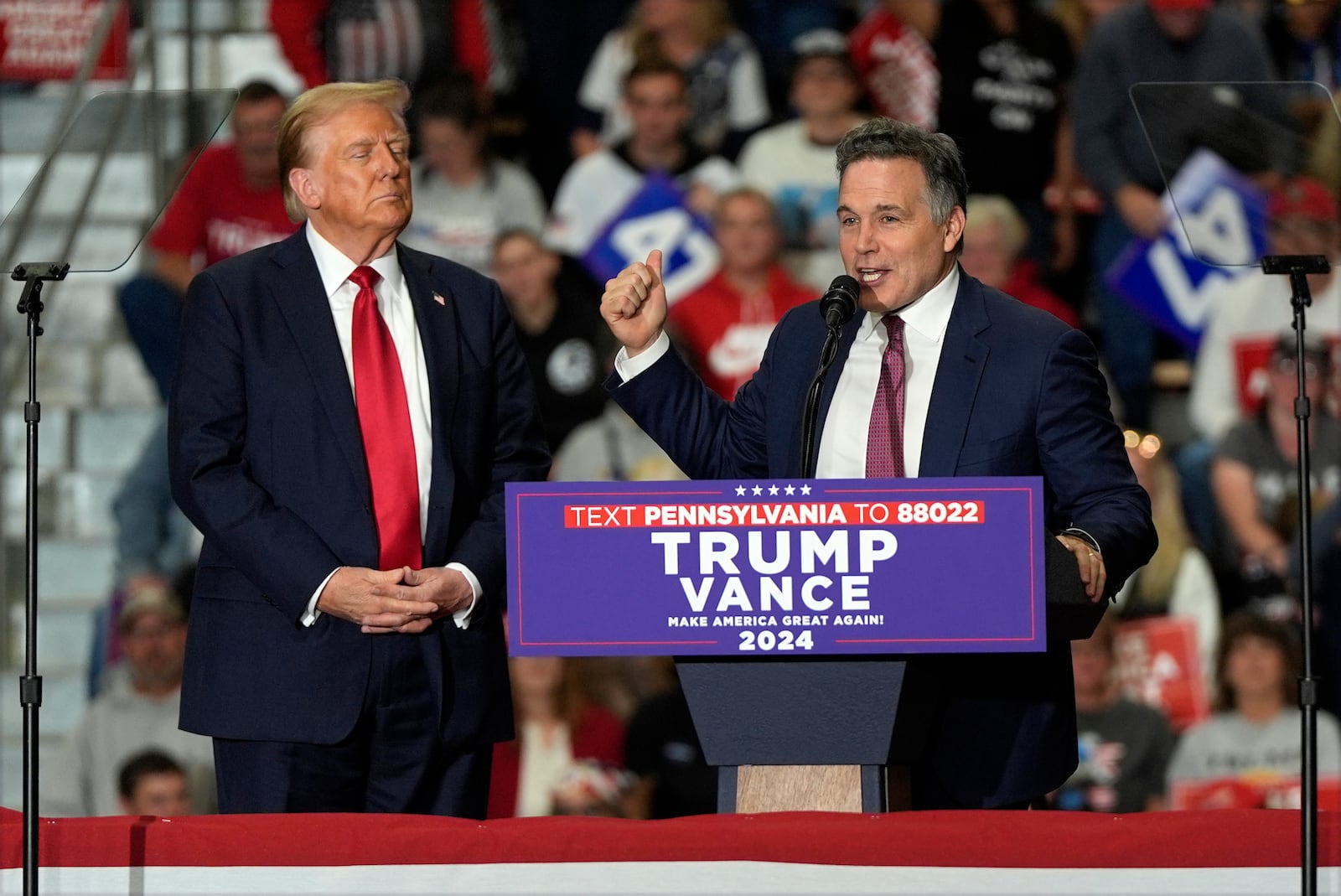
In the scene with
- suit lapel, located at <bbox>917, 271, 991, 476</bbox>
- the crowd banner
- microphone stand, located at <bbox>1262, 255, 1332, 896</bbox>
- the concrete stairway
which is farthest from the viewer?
the crowd banner

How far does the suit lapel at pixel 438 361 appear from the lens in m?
2.80

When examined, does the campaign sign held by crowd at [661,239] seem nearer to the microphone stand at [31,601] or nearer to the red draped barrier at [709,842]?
the microphone stand at [31,601]

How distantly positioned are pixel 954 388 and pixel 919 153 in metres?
0.32

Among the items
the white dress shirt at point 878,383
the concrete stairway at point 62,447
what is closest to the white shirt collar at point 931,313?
the white dress shirt at point 878,383

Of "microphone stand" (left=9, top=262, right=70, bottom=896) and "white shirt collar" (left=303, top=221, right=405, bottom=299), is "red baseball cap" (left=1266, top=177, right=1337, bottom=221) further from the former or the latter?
"microphone stand" (left=9, top=262, right=70, bottom=896)

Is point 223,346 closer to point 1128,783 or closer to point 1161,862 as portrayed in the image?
point 1161,862

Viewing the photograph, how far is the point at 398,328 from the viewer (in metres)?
2.88

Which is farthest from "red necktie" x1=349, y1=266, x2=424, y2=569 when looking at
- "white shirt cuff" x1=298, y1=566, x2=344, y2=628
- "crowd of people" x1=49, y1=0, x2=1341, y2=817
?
"crowd of people" x1=49, y1=0, x2=1341, y2=817

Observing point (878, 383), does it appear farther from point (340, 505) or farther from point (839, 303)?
point (340, 505)

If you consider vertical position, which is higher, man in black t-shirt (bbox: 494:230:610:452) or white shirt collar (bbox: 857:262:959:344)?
man in black t-shirt (bbox: 494:230:610:452)

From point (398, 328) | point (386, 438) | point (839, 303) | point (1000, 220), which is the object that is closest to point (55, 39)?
point (1000, 220)

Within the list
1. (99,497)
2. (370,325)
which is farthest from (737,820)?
(99,497)

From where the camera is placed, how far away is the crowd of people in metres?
5.32

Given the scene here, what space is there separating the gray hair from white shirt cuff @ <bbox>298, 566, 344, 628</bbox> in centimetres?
88
